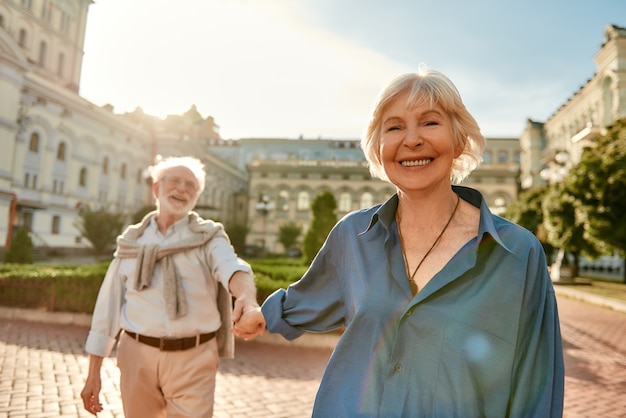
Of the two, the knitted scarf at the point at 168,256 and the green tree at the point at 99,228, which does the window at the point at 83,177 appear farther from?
the knitted scarf at the point at 168,256

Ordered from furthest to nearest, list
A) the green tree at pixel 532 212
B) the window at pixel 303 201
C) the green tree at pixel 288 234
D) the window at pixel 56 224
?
the window at pixel 303 201
the green tree at pixel 288 234
the window at pixel 56 224
the green tree at pixel 532 212

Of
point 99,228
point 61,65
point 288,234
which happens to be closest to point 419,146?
point 99,228

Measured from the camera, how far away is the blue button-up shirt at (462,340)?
137 cm

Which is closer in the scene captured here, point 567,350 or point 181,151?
point 567,350

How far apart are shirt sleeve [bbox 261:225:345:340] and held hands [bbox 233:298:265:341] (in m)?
0.04

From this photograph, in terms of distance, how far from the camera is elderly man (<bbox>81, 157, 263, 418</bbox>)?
2588 millimetres

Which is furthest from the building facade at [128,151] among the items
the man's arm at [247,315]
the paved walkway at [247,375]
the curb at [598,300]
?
the man's arm at [247,315]

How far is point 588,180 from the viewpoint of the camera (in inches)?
591

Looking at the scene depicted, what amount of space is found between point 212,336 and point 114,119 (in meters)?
36.2

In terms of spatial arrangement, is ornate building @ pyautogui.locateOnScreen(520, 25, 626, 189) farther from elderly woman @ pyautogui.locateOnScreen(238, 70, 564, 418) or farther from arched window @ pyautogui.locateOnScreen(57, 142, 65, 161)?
arched window @ pyautogui.locateOnScreen(57, 142, 65, 161)

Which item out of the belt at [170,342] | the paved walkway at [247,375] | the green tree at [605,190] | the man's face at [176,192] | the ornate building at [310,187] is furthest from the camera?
the ornate building at [310,187]

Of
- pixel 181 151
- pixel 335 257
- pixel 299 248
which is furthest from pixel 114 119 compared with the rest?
pixel 335 257

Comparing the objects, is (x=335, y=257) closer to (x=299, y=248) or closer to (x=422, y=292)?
(x=422, y=292)

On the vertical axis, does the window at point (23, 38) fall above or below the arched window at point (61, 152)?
above
